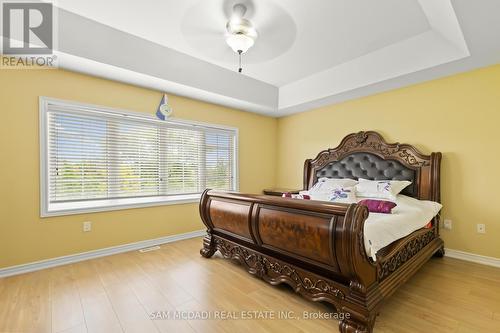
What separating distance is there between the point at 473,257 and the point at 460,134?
4.98ft

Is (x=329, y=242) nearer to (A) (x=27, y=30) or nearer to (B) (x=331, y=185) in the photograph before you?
(B) (x=331, y=185)

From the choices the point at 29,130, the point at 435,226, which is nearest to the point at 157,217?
the point at 29,130

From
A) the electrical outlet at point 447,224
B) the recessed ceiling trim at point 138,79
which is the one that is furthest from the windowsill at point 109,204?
→ the electrical outlet at point 447,224

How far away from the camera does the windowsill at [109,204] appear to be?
279 cm

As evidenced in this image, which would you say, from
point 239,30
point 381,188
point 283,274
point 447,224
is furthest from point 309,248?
point 447,224

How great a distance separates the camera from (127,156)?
11.0ft

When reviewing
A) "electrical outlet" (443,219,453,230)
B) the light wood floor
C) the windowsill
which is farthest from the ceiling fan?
"electrical outlet" (443,219,453,230)

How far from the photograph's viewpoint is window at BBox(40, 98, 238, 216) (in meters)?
2.82

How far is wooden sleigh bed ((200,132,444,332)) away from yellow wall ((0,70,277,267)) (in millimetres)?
1155

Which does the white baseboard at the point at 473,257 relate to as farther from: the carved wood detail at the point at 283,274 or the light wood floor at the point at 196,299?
the carved wood detail at the point at 283,274

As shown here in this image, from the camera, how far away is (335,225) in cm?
163

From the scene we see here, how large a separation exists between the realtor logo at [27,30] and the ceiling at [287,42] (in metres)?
0.12

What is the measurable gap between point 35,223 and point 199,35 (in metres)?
2.86

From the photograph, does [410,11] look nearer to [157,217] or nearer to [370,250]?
[370,250]
